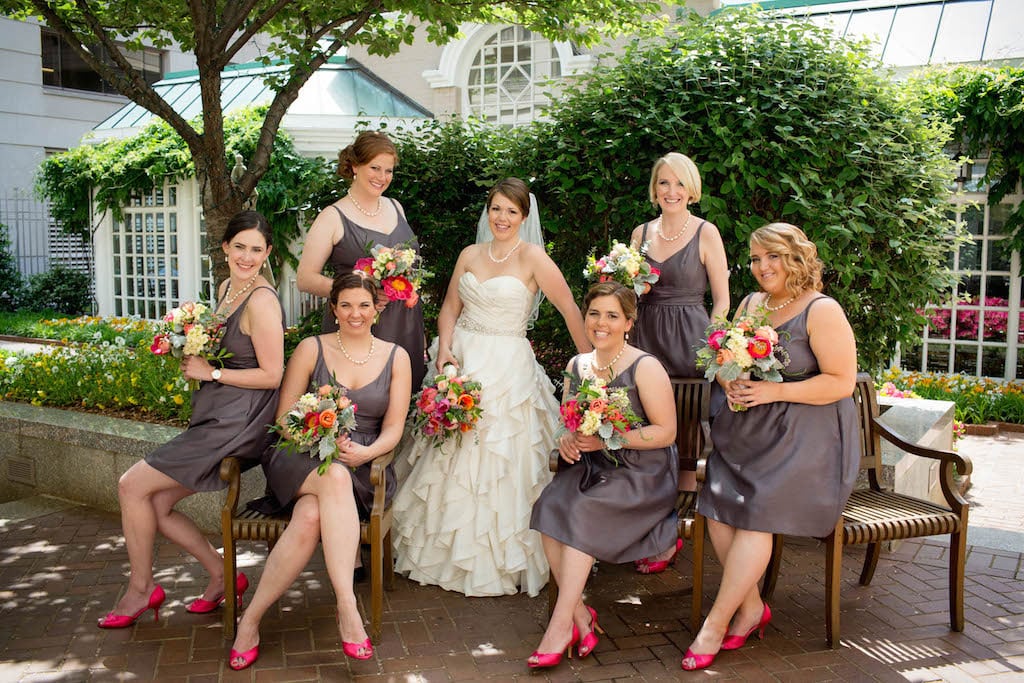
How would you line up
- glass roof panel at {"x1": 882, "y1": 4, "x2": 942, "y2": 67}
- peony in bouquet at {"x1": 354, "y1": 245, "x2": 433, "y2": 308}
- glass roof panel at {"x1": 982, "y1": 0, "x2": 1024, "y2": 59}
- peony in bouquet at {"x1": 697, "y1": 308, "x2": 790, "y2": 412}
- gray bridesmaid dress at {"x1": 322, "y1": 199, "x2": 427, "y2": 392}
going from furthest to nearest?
glass roof panel at {"x1": 882, "y1": 4, "x2": 942, "y2": 67} → glass roof panel at {"x1": 982, "y1": 0, "x2": 1024, "y2": 59} → gray bridesmaid dress at {"x1": 322, "y1": 199, "x2": 427, "y2": 392} → peony in bouquet at {"x1": 354, "y1": 245, "x2": 433, "y2": 308} → peony in bouquet at {"x1": 697, "y1": 308, "x2": 790, "y2": 412}

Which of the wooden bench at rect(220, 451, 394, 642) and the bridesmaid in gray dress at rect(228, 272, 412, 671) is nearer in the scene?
the bridesmaid in gray dress at rect(228, 272, 412, 671)

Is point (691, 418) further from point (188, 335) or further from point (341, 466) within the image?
point (188, 335)

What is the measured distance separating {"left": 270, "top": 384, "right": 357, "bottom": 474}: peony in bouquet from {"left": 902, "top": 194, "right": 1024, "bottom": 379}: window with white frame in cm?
924

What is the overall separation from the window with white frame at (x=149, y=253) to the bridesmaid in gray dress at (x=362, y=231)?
1102cm

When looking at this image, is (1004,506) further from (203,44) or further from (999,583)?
(203,44)

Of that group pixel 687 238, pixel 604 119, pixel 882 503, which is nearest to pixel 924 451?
pixel 882 503

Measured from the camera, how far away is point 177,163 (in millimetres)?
13906

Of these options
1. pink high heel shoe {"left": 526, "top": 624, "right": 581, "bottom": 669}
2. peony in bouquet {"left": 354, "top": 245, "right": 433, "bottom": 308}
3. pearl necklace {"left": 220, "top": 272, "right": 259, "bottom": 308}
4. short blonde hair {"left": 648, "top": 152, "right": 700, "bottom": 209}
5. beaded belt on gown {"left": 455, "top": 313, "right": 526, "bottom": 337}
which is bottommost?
→ pink high heel shoe {"left": 526, "top": 624, "right": 581, "bottom": 669}

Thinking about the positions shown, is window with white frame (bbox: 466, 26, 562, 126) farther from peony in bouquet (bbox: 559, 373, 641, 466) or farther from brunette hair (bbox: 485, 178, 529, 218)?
peony in bouquet (bbox: 559, 373, 641, 466)

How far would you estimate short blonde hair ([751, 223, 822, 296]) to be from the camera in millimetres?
3932

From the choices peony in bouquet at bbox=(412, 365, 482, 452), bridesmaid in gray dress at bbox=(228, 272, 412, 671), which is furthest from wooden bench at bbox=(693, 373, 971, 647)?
bridesmaid in gray dress at bbox=(228, 272, 412, 671)

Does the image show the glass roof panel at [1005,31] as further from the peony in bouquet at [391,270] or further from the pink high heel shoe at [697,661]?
the pink high heel shoe at [697,661]

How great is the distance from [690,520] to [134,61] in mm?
21930

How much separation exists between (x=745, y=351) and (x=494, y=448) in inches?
62.7
